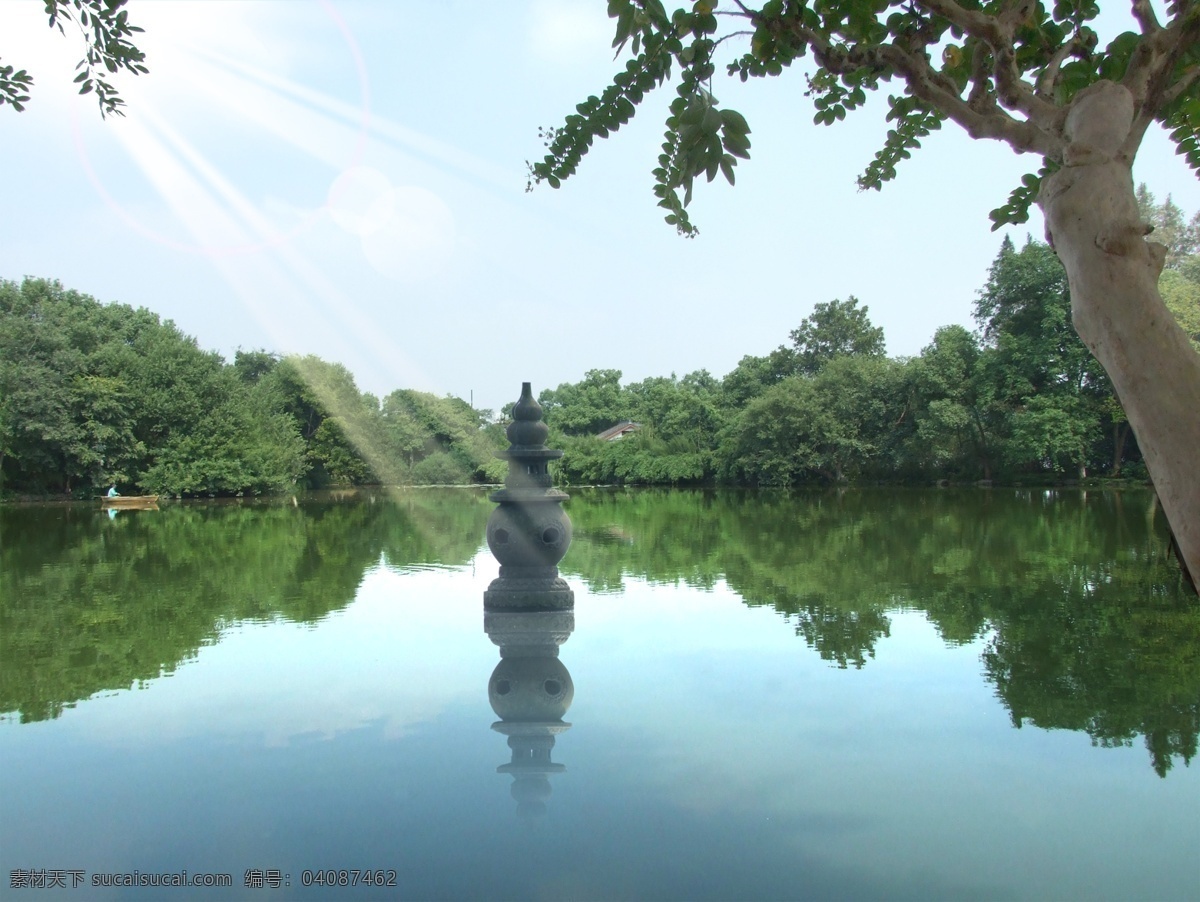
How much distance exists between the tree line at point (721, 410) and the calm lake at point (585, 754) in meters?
15.0

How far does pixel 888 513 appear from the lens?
17797 millimetres

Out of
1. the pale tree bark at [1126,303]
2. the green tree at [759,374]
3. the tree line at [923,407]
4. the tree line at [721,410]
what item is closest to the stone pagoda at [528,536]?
the pale tree bark at [1126,303]

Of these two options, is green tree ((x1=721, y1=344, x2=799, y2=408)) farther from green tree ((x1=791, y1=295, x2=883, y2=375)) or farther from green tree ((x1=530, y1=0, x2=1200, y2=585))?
green tree ((x1=530, y1=0, x2=1200, y2=585))

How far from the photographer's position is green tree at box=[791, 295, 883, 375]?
3953 cm

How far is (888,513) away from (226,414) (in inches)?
915

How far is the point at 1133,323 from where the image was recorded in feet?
3.80

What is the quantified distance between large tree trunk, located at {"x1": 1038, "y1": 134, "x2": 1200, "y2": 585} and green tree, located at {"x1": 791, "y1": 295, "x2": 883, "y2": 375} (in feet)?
129

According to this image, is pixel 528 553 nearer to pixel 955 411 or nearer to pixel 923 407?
pixel 955 411

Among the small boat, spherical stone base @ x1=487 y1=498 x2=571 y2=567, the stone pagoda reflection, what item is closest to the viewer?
the stone pagoda reflection

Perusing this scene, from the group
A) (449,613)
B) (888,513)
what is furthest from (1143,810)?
(888,513)

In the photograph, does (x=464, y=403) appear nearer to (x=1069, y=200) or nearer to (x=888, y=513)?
(x=888, y=513)

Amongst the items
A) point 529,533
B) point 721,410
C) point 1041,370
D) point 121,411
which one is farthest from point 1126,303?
point 721,410

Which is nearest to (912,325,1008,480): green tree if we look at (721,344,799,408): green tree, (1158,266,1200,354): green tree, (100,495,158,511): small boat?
(1158,266,1200,354): green tree

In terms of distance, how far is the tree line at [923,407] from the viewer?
25734 mm
